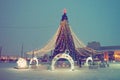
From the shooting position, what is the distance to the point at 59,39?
177ft

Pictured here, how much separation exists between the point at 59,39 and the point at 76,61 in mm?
8389

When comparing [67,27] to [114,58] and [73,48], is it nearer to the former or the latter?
[73,48]

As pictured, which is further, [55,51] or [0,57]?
[0,57]

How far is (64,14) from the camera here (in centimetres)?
5722

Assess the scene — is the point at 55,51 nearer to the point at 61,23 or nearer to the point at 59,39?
the point at 59,39

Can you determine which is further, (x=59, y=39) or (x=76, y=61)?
(x=76, y=61)

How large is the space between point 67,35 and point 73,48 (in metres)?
4.05

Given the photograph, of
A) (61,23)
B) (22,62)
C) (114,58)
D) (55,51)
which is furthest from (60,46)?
(114,58)

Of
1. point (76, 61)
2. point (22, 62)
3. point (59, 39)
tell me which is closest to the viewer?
point (22, 62)

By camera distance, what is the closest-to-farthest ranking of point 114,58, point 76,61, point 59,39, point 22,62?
point 22,62, point 59,39, point 76,61, point 114,58

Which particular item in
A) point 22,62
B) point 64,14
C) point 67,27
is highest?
point 64,14

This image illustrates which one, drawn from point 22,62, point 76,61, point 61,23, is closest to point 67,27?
point 61,23

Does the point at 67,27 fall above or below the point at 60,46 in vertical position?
above

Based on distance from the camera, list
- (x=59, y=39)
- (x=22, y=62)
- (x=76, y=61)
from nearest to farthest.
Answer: (x=22, y=62), (x=59, y=39), (x=76, y=61)
